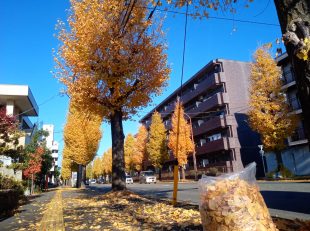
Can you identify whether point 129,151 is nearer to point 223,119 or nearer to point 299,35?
point 223,119

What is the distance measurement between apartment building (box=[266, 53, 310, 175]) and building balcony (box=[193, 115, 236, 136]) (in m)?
7.88

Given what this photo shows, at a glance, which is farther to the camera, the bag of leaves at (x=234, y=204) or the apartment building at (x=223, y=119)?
the apartment building at (x=223, y=119)

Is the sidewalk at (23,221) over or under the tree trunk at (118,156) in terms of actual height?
under

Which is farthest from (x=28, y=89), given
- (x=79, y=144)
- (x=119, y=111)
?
(x=119, y=111)

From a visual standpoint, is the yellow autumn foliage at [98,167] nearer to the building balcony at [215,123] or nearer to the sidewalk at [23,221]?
the building balcony at [215,123]

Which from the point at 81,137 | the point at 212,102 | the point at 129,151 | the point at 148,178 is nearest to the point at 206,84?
the point at 212,102

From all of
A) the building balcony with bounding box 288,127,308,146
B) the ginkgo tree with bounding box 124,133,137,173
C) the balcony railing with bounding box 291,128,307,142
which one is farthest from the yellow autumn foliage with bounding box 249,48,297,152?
the ginkgo tree with bounding box 124,133,137,173

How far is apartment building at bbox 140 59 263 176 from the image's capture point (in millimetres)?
38125

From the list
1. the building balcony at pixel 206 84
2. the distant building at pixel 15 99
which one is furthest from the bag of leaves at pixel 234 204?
the building balcony at pixel 206 84

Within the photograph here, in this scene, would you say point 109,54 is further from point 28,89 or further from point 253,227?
point 28,89

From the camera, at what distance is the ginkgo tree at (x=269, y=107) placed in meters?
25.7

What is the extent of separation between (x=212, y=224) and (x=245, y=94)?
39.8 meters

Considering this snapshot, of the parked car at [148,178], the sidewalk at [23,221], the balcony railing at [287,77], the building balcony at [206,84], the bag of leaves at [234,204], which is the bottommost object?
the sidewalk at [23,221]

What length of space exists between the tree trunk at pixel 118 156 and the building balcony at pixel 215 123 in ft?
86.0
